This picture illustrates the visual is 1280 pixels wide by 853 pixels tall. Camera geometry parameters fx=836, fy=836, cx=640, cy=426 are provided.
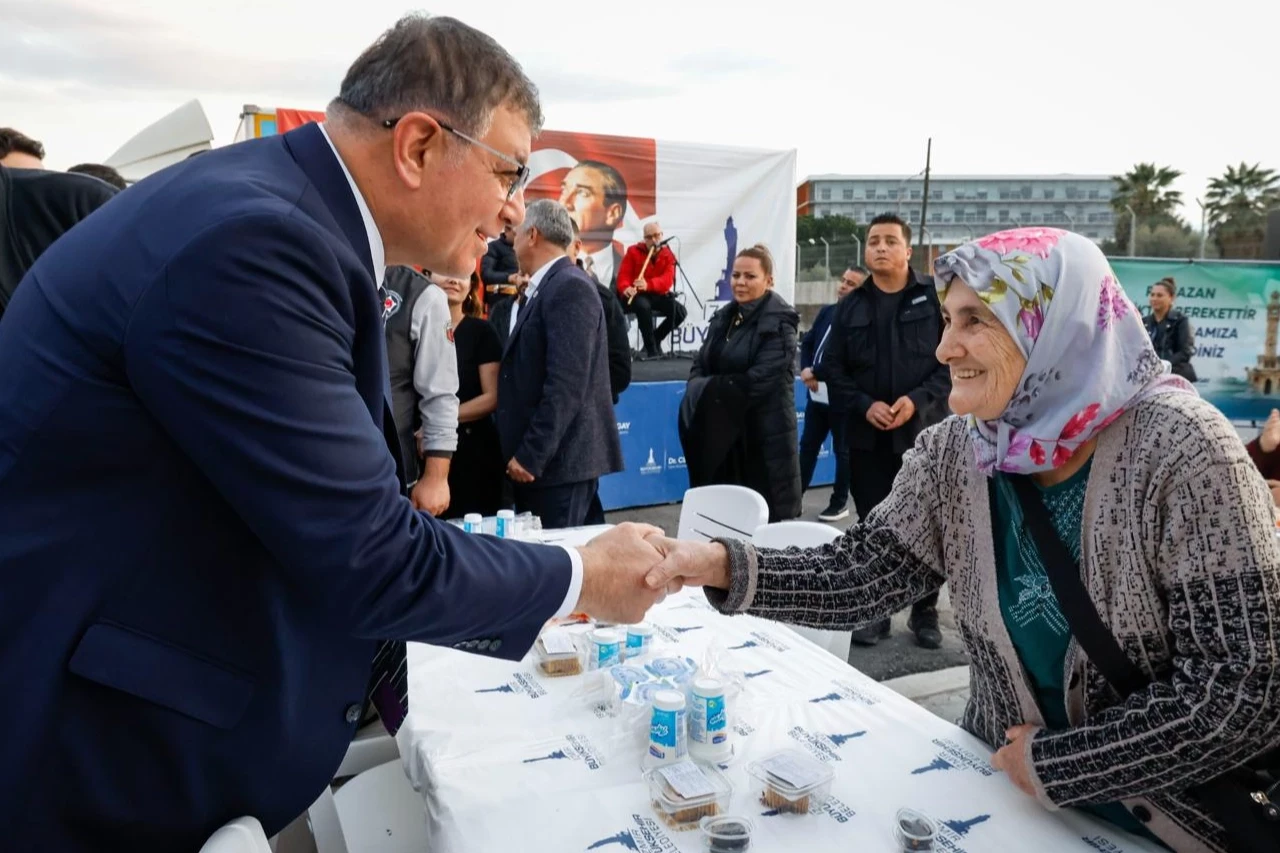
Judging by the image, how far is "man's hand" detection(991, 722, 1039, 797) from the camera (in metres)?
1.51

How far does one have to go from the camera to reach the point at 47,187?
2.96 metres

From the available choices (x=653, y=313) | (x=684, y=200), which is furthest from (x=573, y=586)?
(x=684, y=200)

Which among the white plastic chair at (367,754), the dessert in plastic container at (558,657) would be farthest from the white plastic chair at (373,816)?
the dessert in plastic container at (558,657)

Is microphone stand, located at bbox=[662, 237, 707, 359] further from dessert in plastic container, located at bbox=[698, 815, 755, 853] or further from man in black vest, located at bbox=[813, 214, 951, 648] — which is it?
dessert in plastic container, located at bbox=[698, 815, 755, 853]

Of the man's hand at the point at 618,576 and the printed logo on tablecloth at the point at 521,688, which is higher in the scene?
the man's hand at the point at 618,576

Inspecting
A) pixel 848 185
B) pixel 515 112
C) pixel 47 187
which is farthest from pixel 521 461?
pixel 848 185

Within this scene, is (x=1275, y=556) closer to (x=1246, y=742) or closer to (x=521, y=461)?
(x=1246, y=742)

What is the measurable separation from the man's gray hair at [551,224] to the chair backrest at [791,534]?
182cm

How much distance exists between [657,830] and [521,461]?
2688mm

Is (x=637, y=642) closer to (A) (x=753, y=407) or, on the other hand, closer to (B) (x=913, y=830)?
(B) (x=913, y=830)

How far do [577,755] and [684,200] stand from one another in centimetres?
705

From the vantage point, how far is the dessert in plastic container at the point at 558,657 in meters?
2.15

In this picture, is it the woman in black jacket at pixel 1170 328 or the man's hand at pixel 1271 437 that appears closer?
the man's hand at pixel 1271 437

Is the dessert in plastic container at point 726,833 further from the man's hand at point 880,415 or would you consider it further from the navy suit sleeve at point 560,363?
the man's hand at point 880,415
